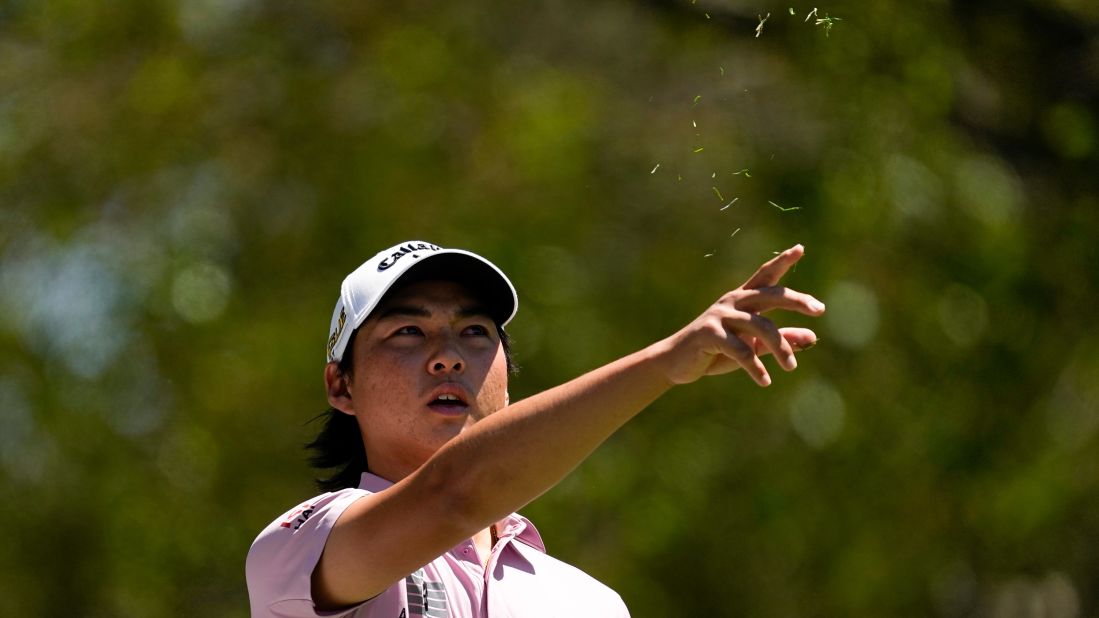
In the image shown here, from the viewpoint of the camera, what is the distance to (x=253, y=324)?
7336mm

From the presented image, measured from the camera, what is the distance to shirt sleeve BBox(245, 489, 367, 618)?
8.66 feet

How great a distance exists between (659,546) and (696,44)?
2.11m

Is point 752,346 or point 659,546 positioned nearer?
point 752,346

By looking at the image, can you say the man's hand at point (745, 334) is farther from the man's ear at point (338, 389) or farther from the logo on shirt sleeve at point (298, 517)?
the man's ear at point (338, 389)

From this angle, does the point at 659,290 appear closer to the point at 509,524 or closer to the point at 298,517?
the point at 509,524

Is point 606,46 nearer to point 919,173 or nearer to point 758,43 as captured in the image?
point 758,43

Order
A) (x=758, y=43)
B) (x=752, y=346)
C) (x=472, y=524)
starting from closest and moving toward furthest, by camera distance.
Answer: (x=752, y=346)
(x=472, y=524)
(x=758, y=43)

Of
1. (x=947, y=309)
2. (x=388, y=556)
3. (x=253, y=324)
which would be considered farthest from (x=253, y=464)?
(x=388, y=556)

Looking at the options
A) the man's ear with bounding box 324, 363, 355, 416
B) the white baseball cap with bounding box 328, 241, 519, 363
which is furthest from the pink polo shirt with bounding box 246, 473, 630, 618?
the white baseball cap with bounding box 328, 241, 519, 363

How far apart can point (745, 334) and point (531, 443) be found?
0.35 m

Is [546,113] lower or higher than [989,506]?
higher

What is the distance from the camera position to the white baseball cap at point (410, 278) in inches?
120

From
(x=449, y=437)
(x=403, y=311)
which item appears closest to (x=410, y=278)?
(x=403, y=311)

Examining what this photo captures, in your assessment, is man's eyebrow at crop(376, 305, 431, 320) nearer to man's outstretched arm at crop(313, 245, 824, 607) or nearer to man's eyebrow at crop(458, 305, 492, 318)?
man's eyebrow at crop(458, 305, 492, 318)
